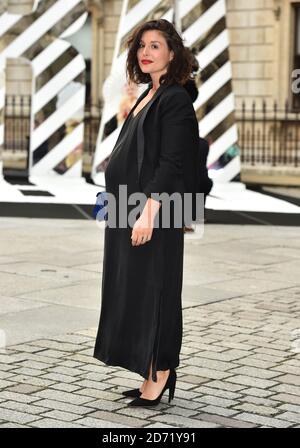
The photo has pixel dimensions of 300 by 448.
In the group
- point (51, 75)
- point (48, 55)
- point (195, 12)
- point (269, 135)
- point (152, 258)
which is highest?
point (195, 12)

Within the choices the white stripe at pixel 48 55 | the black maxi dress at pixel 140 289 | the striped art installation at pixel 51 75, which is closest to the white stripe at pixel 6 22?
the striped art installation at pixel 51 75

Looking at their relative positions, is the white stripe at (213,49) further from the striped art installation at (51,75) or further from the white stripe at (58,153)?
the white stripe at (58,153)

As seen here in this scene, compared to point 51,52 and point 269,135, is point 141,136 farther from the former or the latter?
point 269,135

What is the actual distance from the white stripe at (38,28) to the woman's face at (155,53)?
1291 centimetres

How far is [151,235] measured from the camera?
4930 millimetres

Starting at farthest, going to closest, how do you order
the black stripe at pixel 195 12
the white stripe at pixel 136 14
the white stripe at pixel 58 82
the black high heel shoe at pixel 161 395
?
the black stripe at pixel 195 12
the white stripe at pixel 136 14
the white stripe at pixel 58 82
the black high heel shoe at pixel 161 395

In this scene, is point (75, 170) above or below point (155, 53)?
below

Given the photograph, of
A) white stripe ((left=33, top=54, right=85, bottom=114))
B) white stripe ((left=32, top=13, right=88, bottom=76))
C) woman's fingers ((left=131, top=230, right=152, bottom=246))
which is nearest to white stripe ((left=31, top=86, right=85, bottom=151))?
white stripe ((left=33, top=54, right=85, bottom=114))

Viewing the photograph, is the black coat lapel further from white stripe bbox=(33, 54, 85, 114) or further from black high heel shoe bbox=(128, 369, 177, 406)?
white stripe bbox=(33, 54, 85, 114)

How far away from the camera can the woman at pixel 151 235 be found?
16.1 feet

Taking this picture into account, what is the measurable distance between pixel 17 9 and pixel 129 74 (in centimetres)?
1868

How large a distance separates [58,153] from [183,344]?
15128 millimetres

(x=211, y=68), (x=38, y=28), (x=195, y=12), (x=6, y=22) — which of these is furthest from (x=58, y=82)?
(x=211, y=68)
